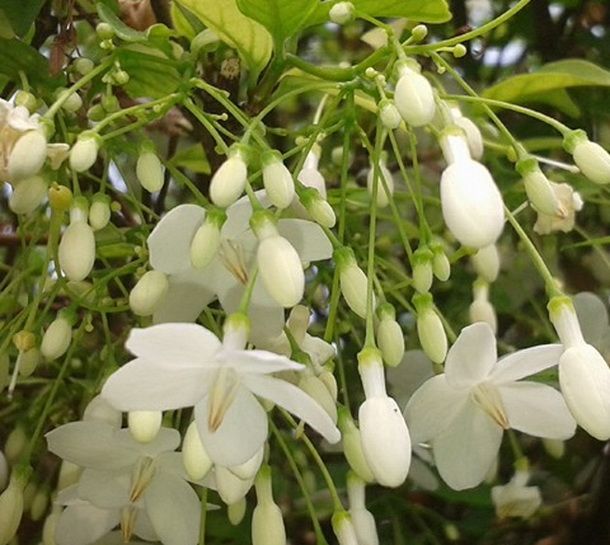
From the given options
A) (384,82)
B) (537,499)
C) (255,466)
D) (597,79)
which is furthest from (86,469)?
(597,79)

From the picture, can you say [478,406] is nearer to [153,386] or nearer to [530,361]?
[530,361]

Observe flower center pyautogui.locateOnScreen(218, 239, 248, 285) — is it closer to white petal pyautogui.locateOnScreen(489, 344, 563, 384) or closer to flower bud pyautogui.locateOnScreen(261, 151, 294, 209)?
flower bud pyautogui.locateOnScreen(261, 151, 294, 209)

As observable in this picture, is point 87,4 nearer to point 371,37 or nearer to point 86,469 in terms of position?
point 371,37

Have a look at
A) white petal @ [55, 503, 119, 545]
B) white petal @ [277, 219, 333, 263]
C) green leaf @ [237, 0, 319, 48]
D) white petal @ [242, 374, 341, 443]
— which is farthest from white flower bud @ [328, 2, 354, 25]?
white petal @ [55, 503, 119, 545]

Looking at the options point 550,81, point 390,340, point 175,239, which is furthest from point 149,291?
point 550,81

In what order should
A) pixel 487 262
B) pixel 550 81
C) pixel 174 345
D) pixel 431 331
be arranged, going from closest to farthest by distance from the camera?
pixel 174 345 < pixel 431 331 < pixel 487 262 < pixel 550 81
